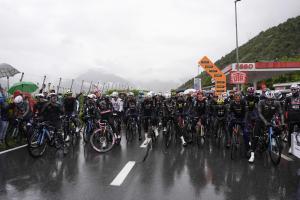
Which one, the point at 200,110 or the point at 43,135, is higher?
the point at 200,110

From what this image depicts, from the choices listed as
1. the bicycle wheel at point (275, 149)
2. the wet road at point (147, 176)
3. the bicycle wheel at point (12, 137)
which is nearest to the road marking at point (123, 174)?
the wet road at point (147, 176)

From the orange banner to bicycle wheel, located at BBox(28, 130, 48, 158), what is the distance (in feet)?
47.1

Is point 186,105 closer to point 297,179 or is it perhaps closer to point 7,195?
point 297,179

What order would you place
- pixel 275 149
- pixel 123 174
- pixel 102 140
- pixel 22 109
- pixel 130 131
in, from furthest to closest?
pixel 130 131 → pixel 22 109 → pixel 102 140 → pixel 275 149 → pixel 123 174

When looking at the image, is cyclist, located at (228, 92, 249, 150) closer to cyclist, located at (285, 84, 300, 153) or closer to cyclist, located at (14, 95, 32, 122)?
cyclist, located at (285, 84, 300, 153)

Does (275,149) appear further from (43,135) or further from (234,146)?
(43,135)

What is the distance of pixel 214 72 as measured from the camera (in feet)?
72.2

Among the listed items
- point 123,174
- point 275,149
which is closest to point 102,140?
point 123,174

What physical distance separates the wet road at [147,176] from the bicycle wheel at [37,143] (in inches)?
7.9

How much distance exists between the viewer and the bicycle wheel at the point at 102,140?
10.3 metres

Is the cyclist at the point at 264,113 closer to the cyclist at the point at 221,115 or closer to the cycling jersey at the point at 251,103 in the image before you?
the cycling jersey at the point at 251,103

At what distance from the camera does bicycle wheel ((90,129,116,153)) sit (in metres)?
10.3

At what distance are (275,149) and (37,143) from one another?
248 inches

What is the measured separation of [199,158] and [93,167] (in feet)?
9.88
